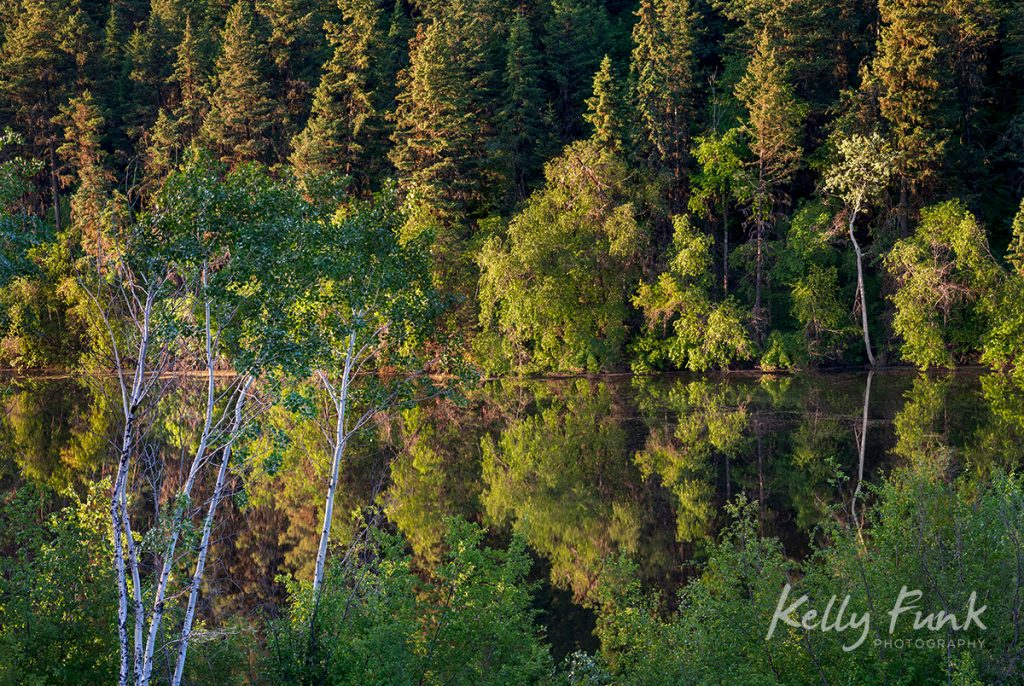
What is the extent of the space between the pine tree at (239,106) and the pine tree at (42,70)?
35.0 ft

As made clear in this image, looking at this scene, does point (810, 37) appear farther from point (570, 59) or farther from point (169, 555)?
point (169, 555)

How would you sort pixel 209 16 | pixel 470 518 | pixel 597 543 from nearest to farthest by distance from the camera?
pixel 597 543 < pixel 470 518 < pixel 209 16

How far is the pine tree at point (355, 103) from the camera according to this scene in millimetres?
59188

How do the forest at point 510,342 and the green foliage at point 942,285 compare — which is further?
the green foliage at point 942,285

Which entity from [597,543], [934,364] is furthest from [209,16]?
[597,543]

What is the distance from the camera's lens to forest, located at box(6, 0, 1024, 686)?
14.0 meters

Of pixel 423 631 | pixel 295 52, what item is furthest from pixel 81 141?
pixel 423 631

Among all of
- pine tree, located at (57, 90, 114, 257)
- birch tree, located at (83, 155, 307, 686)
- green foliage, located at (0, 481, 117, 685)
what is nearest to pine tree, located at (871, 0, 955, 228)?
birch tree, located at (83, 155, 307, 686)

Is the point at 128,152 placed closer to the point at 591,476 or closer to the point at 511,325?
the point at 511,325

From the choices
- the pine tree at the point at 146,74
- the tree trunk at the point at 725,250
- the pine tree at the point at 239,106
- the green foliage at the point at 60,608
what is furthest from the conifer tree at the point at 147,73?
the green foliage at the point at 60,608

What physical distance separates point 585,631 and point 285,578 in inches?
243

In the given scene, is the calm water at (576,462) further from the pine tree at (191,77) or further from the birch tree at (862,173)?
the pine tree at (191,77)

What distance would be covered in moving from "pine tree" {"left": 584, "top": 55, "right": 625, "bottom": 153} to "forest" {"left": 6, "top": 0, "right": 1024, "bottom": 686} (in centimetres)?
70

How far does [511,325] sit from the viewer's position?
2058 inches
